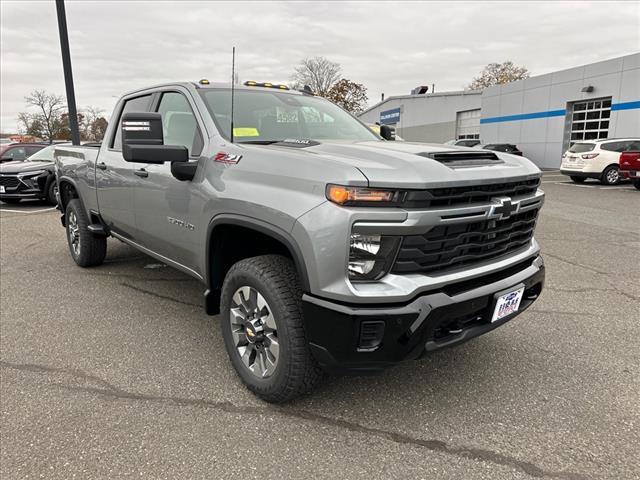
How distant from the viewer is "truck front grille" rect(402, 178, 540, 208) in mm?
2287

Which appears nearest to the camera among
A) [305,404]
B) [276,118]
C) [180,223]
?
[305,404]

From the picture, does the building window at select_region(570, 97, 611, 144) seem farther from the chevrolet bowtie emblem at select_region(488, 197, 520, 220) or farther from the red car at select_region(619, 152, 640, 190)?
the chevrolet bowtie emblem at select_region(488, 197, 520, 220)

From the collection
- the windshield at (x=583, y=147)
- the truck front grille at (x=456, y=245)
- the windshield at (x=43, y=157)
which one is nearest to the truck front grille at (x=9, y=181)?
the windshield at (x=43, y=157)

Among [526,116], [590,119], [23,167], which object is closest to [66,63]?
[23,167]

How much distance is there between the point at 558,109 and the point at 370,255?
2913 cm

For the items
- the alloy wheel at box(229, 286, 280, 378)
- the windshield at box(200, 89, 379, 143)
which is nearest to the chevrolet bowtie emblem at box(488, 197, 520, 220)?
the alloy wheel at box(229, 286, 280, 378)

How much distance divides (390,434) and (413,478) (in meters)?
0.35

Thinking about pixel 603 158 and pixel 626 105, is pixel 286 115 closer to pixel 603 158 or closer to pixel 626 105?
pixel 603 158

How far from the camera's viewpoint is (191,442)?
2502mm

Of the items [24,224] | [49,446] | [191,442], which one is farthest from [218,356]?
[24,224]

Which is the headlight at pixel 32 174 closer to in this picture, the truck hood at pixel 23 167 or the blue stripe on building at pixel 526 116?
the truck hood at pixel 23 167

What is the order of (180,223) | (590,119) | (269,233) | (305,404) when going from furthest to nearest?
(590,119) < (180,223) < (305,404) < (269,233)

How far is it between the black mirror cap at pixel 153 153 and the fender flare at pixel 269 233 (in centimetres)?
45

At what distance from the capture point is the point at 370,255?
2.29 m
